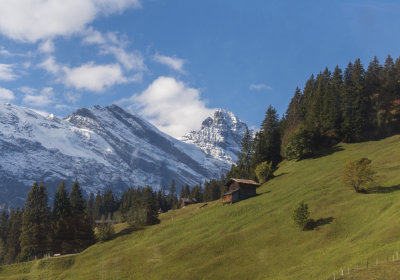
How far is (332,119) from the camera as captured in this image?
4705 inches

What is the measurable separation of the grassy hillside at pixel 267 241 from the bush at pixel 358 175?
2053mm

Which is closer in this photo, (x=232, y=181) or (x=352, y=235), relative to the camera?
(x=352, y=235)

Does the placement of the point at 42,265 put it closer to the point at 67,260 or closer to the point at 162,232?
the point at 67,260

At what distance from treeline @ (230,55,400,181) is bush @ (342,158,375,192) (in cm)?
3352

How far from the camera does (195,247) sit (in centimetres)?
6794

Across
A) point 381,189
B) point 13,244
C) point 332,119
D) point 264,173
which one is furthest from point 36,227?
point 332,119

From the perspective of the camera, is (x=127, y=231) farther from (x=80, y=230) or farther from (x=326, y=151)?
(x=326, y=151)

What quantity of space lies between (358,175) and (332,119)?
46.7 meters

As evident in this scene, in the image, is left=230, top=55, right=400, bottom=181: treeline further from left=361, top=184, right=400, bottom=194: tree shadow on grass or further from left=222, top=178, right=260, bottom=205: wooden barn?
left=361, top=184, right=400, bottom=194: tree shadow on grass

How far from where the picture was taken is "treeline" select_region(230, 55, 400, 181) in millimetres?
115000

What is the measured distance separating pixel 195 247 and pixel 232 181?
35681mm

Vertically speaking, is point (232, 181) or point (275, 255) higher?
point (232, 181)

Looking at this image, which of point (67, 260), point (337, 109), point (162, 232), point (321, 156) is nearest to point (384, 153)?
point (321, 156)

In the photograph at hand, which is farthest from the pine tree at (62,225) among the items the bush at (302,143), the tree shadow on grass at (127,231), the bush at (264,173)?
the bush at (302,143)
